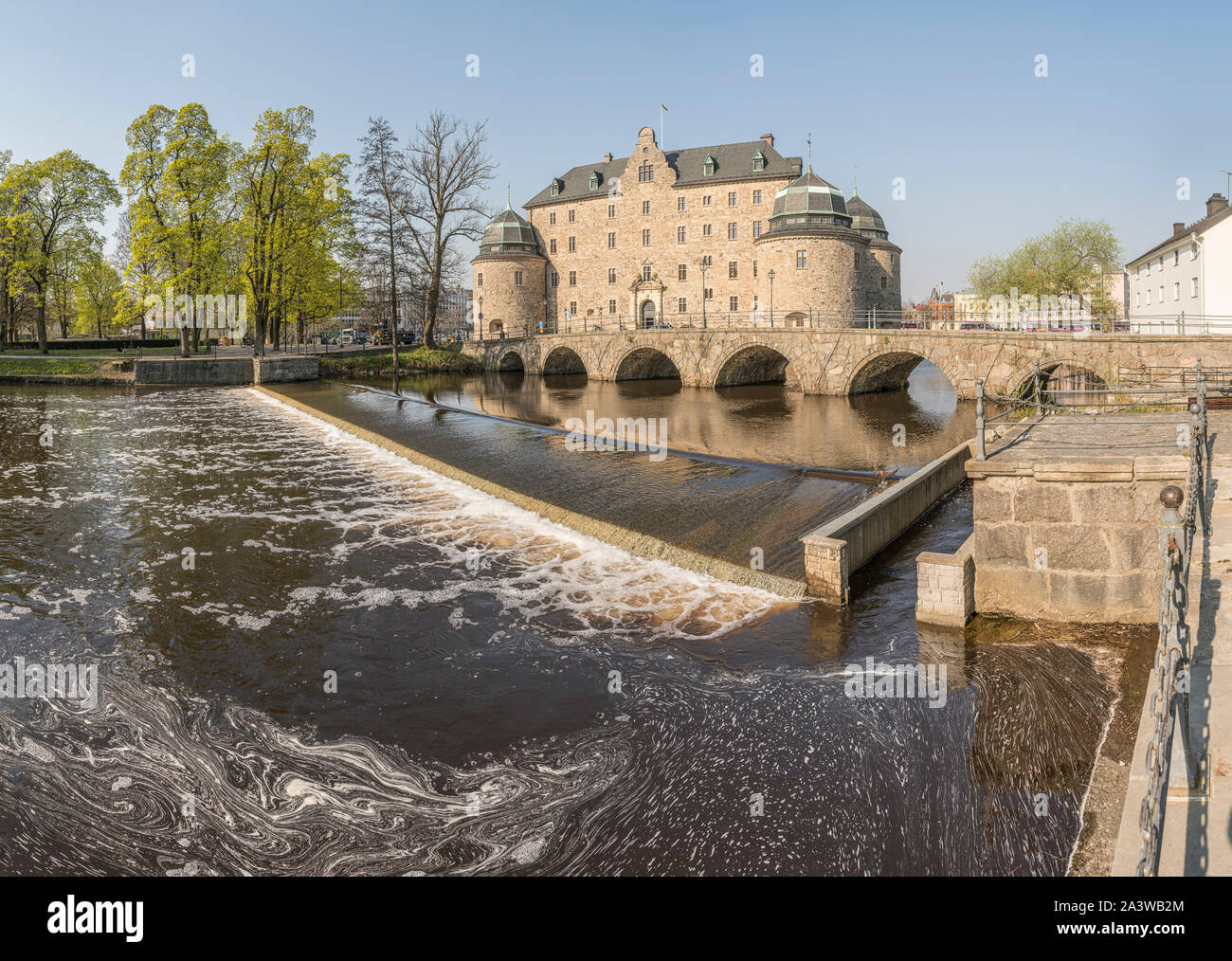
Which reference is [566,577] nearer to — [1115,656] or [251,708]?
[251,708]

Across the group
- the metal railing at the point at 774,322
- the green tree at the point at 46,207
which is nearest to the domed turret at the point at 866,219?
the metal railing at the point at 774,322

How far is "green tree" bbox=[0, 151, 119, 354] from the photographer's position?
48781 mm

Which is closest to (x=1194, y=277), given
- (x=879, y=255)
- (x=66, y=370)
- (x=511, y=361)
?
(x=879, y=255)

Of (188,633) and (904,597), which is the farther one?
(904,597)

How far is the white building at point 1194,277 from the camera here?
1467 inches

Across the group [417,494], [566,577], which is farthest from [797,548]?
[417,494]

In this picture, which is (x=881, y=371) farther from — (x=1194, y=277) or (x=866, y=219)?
(x=866, y=219)

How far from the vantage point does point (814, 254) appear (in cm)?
5284

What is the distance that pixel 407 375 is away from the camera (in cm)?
5653

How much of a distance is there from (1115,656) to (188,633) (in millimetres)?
9930

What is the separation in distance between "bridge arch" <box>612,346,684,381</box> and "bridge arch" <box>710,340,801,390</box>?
4.04 m

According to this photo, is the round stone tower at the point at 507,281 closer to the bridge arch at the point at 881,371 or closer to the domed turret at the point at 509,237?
the domed turret at the point at 509,237

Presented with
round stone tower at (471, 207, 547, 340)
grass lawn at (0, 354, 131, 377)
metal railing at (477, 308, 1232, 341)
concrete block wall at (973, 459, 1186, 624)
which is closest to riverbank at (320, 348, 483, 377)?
metal railing at (477, 308, 1232, 341)

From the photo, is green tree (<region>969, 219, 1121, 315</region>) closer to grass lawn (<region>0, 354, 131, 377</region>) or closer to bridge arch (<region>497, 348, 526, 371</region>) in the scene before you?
bridge arch (<region>497, 348, 526, 371</region>)
